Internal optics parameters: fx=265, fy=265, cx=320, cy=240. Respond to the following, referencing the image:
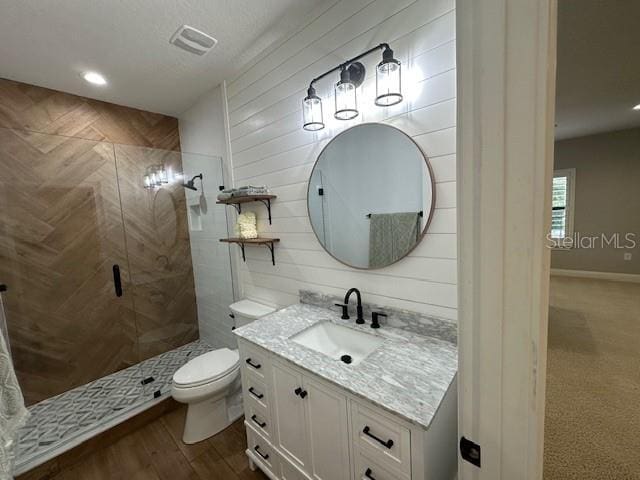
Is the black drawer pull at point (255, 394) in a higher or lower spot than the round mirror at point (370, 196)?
lower

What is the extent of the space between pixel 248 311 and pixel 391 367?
1385 millimetres

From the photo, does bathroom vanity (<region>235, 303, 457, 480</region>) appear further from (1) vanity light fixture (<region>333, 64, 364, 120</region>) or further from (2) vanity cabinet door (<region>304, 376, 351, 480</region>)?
(1) vanity light fixture (<region>333, 64, 364, 120</region>)

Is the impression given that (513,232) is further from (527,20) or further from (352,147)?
(352,147)

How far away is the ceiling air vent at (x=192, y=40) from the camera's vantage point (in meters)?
1.72

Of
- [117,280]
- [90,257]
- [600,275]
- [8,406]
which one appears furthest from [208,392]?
[600,275]

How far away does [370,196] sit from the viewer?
60.2 inches

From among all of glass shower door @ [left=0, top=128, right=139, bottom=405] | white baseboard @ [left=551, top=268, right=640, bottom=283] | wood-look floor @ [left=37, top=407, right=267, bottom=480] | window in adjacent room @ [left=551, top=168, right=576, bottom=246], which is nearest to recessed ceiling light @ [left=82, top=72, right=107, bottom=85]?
glass shower door @ [left=0, top=128, right=139, bottom=405]

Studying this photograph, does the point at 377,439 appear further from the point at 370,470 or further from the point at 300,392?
the point at 300,392

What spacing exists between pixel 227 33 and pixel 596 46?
111 inches

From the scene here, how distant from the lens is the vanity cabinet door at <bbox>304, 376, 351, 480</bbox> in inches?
42.6

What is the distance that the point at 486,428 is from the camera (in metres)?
0.58

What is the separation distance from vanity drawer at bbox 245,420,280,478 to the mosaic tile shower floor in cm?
113

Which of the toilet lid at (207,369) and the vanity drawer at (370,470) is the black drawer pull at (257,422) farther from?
the vanity drawer at (370,470)
